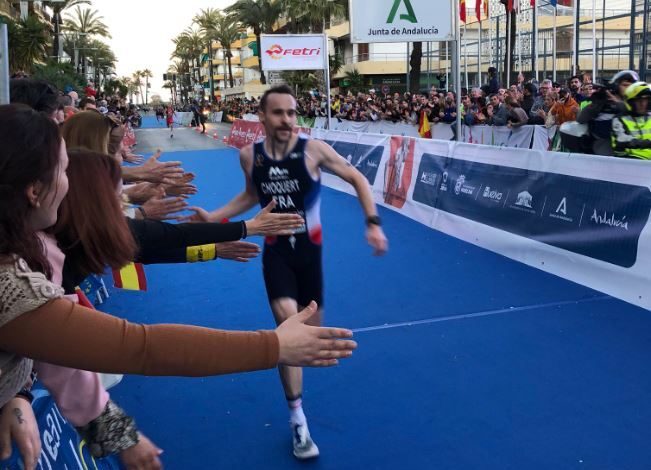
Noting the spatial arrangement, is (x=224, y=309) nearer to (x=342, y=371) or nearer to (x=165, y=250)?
(x=342, y=371)

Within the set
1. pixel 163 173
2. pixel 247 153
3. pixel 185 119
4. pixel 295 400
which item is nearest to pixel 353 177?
pixel 247 153

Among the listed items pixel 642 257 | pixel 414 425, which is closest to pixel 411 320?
pixel 414 425

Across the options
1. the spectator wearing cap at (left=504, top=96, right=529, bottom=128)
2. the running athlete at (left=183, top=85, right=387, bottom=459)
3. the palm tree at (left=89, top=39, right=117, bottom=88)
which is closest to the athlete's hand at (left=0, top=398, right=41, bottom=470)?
the running athlete at (left=183, top=85, right=387, bottom=459)

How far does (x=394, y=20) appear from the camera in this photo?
1060 centimetres

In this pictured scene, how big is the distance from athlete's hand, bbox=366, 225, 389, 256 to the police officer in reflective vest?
4571 mm

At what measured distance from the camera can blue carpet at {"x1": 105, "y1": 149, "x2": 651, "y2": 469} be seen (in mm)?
3451

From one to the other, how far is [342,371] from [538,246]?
3.45 m

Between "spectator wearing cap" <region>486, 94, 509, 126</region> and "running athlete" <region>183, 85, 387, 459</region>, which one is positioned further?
"spectator wearing cap" <region>486, 94, 509, 126</region>

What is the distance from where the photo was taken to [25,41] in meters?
30.2

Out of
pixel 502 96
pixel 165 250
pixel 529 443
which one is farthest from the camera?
pixel 502 96

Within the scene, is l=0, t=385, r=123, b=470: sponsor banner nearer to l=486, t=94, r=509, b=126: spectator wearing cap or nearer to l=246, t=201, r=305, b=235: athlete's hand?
l=246, t=201, r=305, b=235: athlete's hand

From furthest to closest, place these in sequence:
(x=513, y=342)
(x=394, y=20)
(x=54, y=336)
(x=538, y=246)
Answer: (x=394, y=20) → (x=538, y=246) → (x=513, y=342) → (x=54, y=336)

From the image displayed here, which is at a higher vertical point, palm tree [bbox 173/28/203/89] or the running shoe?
palm tree [bbox 173/28/203/89]

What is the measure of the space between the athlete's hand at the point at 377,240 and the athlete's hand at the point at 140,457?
2097 mm
